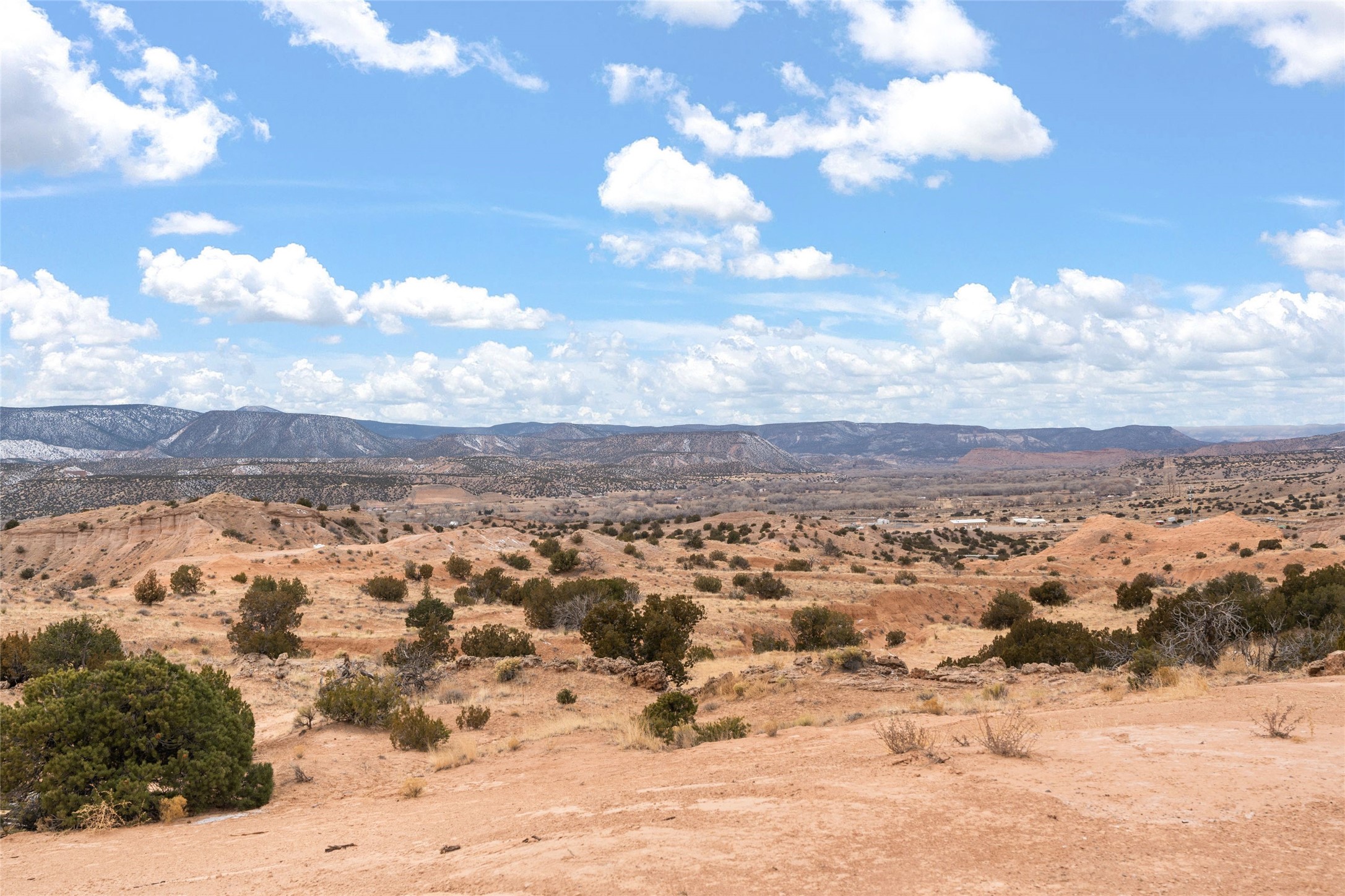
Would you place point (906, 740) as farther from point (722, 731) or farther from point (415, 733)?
point (415, 733)

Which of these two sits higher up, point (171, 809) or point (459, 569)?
point (171, 809)

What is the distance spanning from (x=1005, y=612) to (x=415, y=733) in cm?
2682

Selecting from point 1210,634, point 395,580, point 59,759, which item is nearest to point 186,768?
point 59,759

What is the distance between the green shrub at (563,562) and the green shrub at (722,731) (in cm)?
3062

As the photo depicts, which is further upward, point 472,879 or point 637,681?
point 472,879

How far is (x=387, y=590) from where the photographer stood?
3644 cm

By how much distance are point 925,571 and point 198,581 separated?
3839cm

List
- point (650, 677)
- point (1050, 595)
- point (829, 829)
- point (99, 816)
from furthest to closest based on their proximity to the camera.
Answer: point (1050, 595) → point (650, 677) → point (99, 816) → point (829, 829)

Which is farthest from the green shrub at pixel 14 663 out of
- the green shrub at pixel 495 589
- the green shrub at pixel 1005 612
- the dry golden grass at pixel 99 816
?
the green shrub at pixel 1005 612

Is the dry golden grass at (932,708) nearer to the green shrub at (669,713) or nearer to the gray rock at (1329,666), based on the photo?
the green shrub at (669,713)

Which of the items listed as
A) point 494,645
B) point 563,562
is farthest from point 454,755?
point 563,562

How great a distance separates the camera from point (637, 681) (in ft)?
65.9

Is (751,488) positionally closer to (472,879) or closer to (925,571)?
(925,571)

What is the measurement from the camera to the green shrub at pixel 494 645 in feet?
73.6
